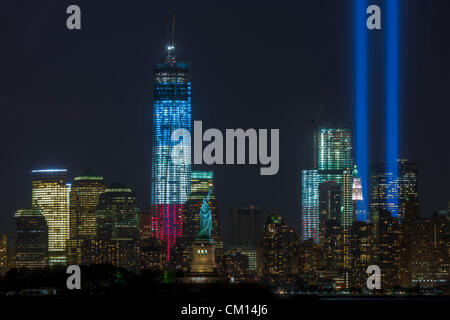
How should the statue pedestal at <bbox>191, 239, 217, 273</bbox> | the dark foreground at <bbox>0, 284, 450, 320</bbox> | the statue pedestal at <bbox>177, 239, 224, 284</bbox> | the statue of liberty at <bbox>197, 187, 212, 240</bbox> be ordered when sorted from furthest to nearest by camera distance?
the statue of liberty at <bbox>197, 187, 212, 240</bbox>, the statue pedestal at <bbox>191, 239, 217, 273</bbox>, the statue pedestal at <bbox>177, 239, 224, 284</bbox>, the dark foreground at <bbox>0, 284, 450, 320</bbox>

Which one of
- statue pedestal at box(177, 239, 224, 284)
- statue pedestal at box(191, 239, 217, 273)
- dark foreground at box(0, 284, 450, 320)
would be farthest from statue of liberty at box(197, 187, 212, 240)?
dark foreground at box(0, 284, 450, 320)

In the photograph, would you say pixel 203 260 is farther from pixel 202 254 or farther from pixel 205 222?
pixel 205 222

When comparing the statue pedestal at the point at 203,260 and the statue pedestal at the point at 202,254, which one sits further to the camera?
the statue pedestal at the point at 202,254

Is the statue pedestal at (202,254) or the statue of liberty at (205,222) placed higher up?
the statue of liberty at (205,222)

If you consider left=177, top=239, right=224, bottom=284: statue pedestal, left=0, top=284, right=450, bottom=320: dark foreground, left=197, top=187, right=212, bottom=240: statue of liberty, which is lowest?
left=0, top=284, right=450, bottom=320: dark foreground

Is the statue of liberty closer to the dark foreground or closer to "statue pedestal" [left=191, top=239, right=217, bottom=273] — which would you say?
"statue pedestal" [left=191, top=239, right=217, bottom=273]
